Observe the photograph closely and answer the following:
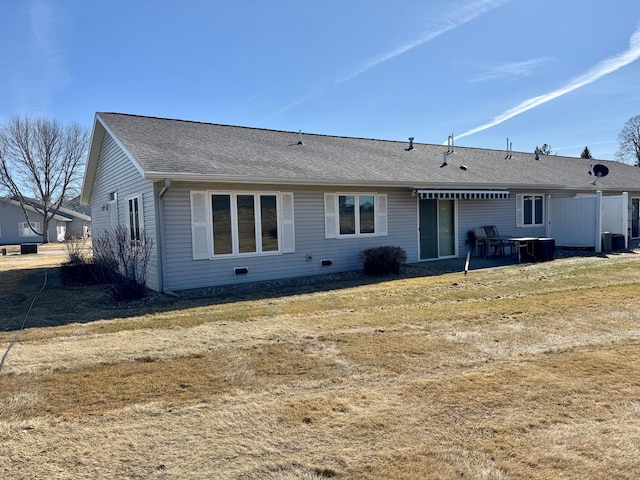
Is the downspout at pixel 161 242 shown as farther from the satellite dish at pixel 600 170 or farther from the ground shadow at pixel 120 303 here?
the satellite dish at pixel 600 170

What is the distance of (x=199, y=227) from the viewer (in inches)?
392

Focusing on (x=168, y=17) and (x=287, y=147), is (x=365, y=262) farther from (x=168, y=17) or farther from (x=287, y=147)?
(x=168, y=17)

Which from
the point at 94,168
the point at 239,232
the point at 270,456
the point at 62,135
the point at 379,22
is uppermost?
the point at 62,135

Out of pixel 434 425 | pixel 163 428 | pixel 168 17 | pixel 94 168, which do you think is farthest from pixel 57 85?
pixel 434 425

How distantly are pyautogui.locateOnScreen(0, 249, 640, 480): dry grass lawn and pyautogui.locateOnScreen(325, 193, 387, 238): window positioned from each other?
15.3 ft

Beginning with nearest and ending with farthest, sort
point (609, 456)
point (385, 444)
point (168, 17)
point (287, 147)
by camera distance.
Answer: point (609, 456), point (385, 444), point (168, 17), point (287, 147)

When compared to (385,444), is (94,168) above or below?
above

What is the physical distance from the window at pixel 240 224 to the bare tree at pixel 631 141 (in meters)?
50.6

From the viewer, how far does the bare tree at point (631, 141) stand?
46969 mm

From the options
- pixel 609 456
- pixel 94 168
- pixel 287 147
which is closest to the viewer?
pixel 609 456

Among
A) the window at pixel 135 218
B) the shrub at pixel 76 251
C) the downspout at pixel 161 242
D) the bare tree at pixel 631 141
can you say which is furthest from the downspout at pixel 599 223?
the bare tree at pixel 631 141

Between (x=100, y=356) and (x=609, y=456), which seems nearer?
(x=609, y=456)

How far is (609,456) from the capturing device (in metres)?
2.76

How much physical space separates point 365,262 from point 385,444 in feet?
28.8
